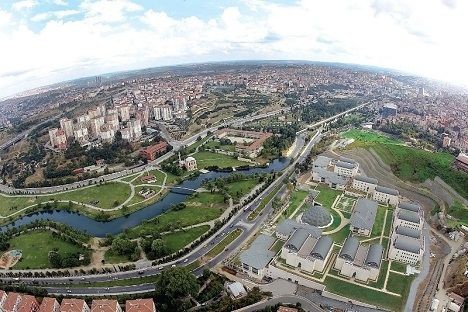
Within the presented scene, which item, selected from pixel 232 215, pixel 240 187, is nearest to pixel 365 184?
pixel 240 187

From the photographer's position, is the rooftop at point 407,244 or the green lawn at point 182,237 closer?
the rooftop at point 407,244

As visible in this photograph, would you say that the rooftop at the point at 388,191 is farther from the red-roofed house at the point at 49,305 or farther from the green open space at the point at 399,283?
the red-roofed house at the point at 49,305

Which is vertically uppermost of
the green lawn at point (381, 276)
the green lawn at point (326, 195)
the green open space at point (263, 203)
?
the green lawn at point (326, 195)

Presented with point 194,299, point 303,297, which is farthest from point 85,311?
point 303,297

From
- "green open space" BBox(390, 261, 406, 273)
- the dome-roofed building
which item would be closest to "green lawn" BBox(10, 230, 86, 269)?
the dome-roofed building

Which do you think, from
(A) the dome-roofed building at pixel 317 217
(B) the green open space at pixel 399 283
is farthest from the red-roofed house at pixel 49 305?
(B) the green open space at pixel 399 283

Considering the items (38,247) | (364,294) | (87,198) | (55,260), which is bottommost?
(38,247)

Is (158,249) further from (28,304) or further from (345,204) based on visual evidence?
(345,204)
